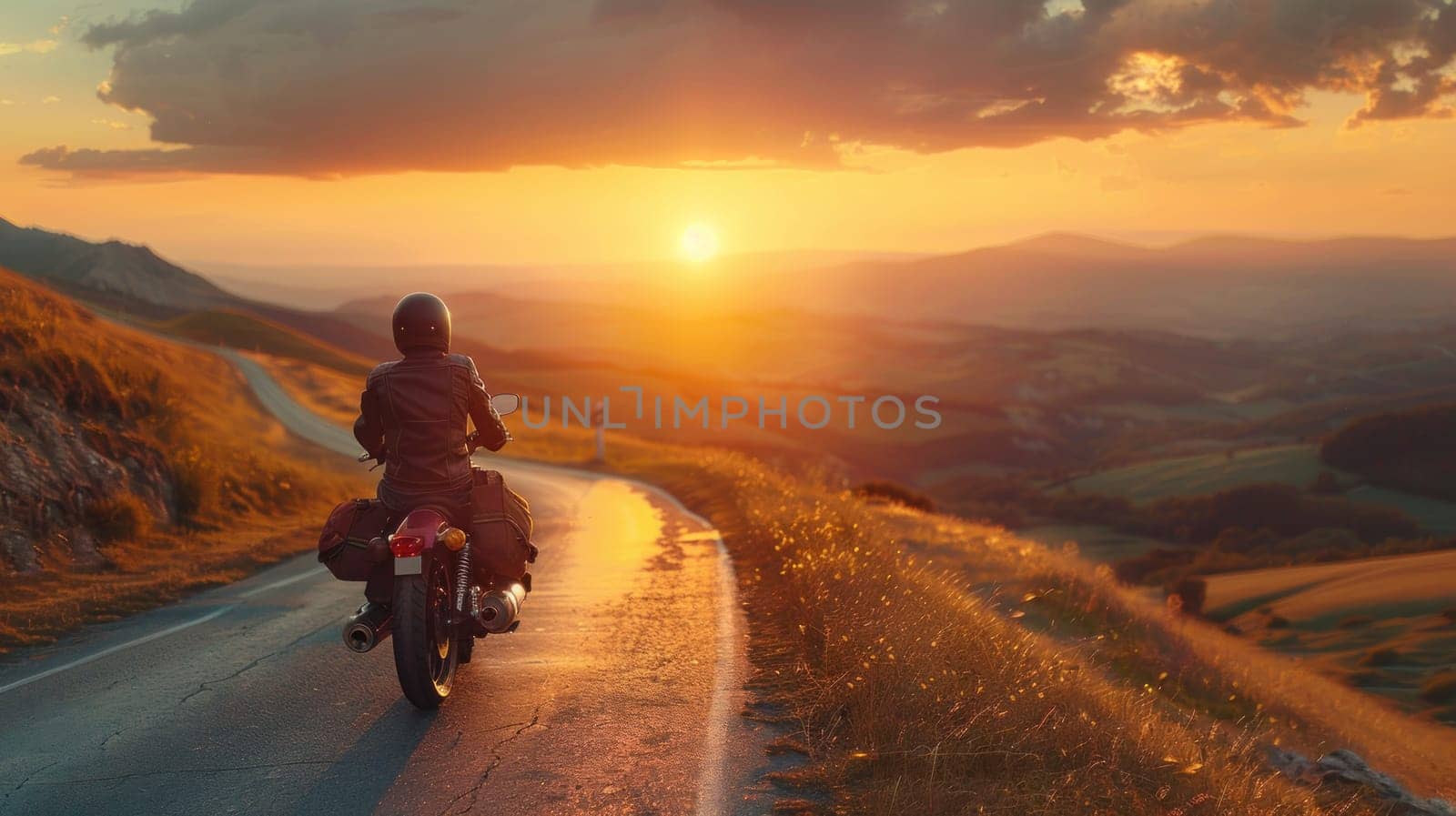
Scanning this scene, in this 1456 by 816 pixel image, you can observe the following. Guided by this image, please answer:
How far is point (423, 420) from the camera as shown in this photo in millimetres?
6871

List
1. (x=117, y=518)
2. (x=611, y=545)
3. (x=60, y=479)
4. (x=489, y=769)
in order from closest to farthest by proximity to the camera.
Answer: (x=489, y=769)
(x=60, y=479)
(x=117, y=518)
(x=611, y=545)

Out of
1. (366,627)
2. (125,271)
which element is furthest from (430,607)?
(125,271)

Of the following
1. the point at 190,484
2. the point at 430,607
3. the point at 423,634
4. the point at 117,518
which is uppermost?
the point at 430,607

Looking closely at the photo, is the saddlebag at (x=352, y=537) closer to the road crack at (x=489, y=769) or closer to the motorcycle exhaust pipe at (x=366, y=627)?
the motorcycle exhaust pipe at (x=366, y=627)

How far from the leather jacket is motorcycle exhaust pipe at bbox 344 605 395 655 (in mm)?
639

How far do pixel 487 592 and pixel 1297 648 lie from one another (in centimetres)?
3708

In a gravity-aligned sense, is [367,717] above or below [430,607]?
below

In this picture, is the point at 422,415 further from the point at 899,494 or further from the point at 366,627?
the point at 899,494

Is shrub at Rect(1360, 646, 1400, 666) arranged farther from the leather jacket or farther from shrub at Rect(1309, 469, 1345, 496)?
shrub at Rect(1309, 469, 1345, 496)

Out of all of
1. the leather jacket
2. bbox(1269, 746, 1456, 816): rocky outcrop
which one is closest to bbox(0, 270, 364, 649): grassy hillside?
the leather jacket

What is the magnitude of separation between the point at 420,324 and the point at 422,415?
56cm

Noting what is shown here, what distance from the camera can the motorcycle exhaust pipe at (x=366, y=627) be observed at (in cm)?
659

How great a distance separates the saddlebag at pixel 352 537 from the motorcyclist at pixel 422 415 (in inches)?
4.2

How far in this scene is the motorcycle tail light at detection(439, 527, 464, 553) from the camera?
6.52 m
